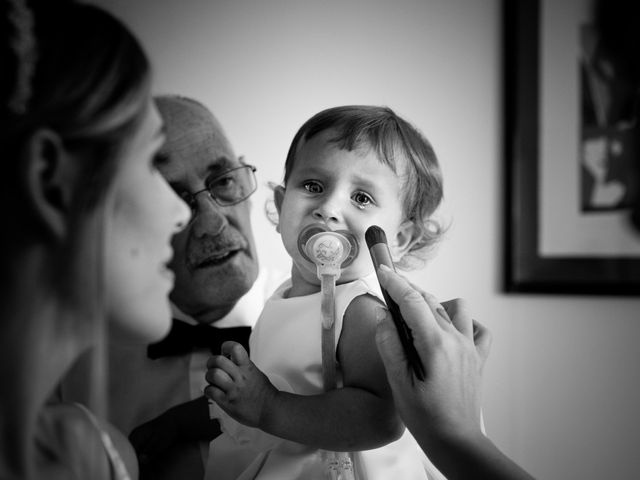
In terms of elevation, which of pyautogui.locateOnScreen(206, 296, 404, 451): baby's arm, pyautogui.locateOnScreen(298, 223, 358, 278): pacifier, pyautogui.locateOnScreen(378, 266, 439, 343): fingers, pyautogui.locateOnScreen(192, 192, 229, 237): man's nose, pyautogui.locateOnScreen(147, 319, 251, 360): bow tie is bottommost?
pyautogui.locateOnScreen(206, 296, 404, 451): baby's arm

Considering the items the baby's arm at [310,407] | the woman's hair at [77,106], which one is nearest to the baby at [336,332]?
the baby's arm at [310,407]

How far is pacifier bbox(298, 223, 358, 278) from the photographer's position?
66cm

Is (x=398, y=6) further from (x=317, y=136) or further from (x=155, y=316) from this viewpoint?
(x=155, y=316)

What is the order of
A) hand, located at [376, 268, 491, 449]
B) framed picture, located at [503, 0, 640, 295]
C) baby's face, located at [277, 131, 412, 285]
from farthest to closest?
framed picture, located at [503, 0, 640, 295] → baby's face, located at [277, 131, 412, 285] → hand, located at [376, 268, 491, 449]

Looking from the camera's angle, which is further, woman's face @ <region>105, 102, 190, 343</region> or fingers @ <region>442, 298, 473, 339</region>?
fingers @ <region>442, 298, 473, 339</region>

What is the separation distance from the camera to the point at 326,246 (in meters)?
0.65

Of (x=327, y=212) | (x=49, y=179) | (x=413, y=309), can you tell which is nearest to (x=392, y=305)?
(x=413, y=309)

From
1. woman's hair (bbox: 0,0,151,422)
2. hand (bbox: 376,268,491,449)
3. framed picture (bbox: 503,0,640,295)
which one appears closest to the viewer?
woman's hair (bbox: 0,0,151,422)

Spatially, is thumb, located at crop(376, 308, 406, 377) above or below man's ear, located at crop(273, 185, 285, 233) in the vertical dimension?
below

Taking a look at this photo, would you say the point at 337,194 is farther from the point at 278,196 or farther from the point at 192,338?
the point at 192,338

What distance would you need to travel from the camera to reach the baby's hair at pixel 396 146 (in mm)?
680

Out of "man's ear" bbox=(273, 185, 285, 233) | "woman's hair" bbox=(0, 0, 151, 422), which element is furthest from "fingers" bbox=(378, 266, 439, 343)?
"woman's hair" bbox=(0, 0, 151, 422)

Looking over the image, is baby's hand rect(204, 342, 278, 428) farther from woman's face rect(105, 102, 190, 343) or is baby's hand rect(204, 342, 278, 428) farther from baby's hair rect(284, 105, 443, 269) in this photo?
baby's hair rect(284, 105, 443, 269)

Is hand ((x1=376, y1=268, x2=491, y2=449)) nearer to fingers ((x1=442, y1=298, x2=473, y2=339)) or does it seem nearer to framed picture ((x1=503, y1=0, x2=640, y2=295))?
fingers ((x1=442, y1=298, x2=473, y2=339))
